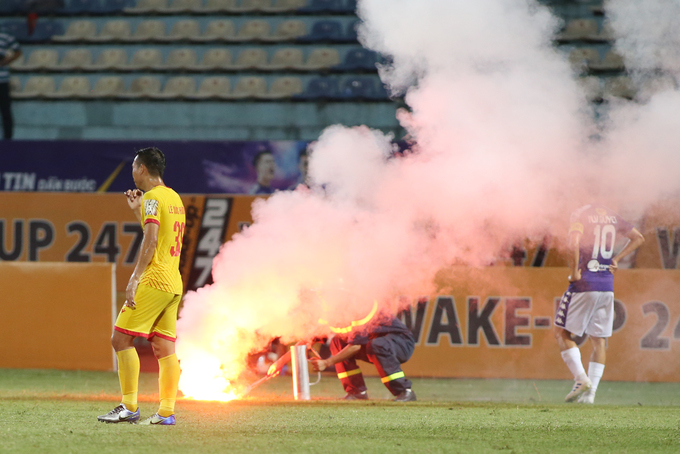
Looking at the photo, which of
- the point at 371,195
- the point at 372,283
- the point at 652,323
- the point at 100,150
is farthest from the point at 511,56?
the point at 100,150

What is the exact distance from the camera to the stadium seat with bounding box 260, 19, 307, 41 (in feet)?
55.3

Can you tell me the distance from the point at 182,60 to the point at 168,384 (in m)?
12.1

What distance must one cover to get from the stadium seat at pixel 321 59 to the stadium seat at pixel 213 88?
142cm

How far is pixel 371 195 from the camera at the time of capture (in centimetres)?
846

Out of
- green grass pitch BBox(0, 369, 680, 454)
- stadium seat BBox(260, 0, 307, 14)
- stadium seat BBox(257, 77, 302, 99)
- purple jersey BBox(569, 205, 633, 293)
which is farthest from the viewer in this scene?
stadium seat BBox(260, 0, 307, 14)

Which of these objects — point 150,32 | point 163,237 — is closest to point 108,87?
point 150,32

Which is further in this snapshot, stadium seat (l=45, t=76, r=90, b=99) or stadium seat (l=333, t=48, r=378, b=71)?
stadium seat (l=45, t=76, r=90, b=99)

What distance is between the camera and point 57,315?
10.8m

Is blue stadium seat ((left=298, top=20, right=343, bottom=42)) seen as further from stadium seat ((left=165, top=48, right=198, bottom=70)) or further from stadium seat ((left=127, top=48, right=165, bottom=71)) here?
stadium seat ((left=127, top=48, right=165, bottom=71))

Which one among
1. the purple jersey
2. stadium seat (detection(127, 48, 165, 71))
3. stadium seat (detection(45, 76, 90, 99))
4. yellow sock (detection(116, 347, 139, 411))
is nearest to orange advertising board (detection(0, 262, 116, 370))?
yellow sock (detection(116, 347, 139, 411))

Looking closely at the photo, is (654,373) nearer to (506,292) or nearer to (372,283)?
(506,292)

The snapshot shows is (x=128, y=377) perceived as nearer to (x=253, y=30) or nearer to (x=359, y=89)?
(x=359, y=89)

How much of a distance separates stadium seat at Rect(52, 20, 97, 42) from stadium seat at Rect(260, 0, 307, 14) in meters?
3.61

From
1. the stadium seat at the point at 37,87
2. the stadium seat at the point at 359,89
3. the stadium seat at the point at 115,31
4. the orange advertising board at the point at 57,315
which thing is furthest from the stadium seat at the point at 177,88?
the orange advertising board at the point at 57,315
